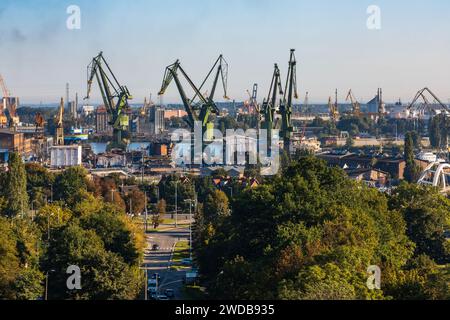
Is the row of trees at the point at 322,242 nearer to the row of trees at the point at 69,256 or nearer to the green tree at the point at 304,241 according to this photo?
the green tree at the point at 304,241

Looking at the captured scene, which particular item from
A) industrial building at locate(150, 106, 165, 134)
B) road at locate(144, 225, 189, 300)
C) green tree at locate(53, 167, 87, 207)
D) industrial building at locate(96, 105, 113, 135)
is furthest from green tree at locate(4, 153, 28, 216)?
industrial building at locate(96, 105, 113, 135)

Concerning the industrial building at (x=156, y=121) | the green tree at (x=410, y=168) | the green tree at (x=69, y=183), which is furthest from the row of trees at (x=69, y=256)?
the industrial building at (x=156, y=121)

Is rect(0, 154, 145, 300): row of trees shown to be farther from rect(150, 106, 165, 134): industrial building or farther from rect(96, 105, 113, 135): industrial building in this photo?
rect(96, 105, 113, 135): industrial building

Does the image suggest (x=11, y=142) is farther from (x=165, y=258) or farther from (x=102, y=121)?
(x=165, y=258)

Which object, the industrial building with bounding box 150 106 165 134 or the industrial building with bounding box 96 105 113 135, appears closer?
the industrial building with bounding box 150 106 165 134
